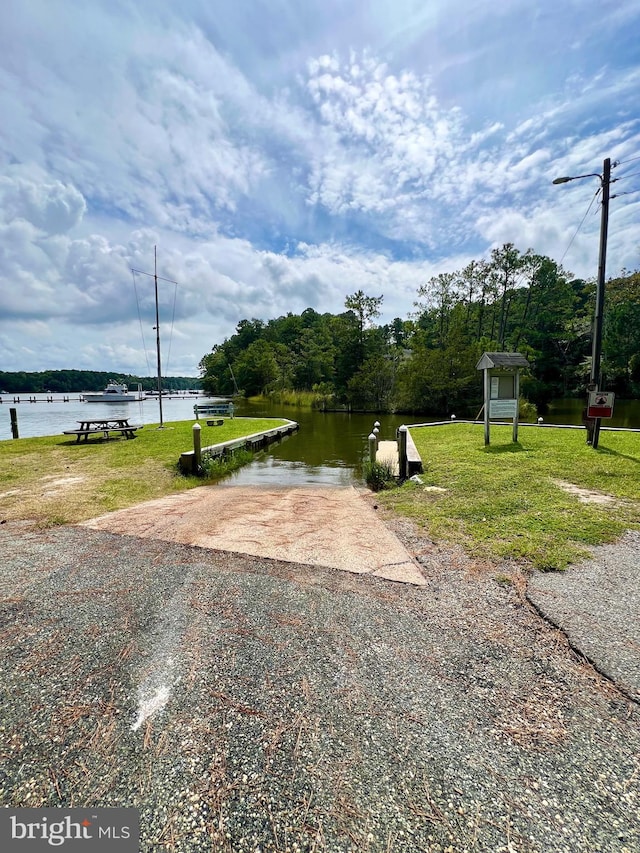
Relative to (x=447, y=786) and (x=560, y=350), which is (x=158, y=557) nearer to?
(x=447, y=786)

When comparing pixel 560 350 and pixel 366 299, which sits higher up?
pixel 366 299

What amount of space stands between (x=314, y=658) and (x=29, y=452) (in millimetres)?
11093

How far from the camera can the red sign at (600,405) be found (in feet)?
24.7

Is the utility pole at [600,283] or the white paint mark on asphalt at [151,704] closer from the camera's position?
the white paint mark on asphalt at [151,704]

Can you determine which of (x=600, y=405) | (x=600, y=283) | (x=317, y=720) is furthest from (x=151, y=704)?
(x=600, y=283)

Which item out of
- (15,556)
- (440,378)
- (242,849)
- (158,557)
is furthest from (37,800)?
(440,378)

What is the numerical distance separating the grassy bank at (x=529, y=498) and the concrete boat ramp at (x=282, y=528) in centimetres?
70

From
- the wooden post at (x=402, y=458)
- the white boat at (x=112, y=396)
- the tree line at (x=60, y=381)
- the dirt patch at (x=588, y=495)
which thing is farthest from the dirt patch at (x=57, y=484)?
the tree line at (x=60, y=381)

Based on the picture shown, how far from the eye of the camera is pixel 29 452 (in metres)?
10.1

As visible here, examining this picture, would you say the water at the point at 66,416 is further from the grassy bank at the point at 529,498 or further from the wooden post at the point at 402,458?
the grassy bank at the point at 529,498

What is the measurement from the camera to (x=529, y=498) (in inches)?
199

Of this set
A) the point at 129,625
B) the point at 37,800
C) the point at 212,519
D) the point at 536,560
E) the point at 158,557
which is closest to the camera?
the point at 37,800

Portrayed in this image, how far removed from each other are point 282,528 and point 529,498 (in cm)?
334

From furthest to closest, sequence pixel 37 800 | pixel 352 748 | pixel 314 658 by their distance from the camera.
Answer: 1. pixel 314 658
2. pixel 352 748
3. pixel 37 800
